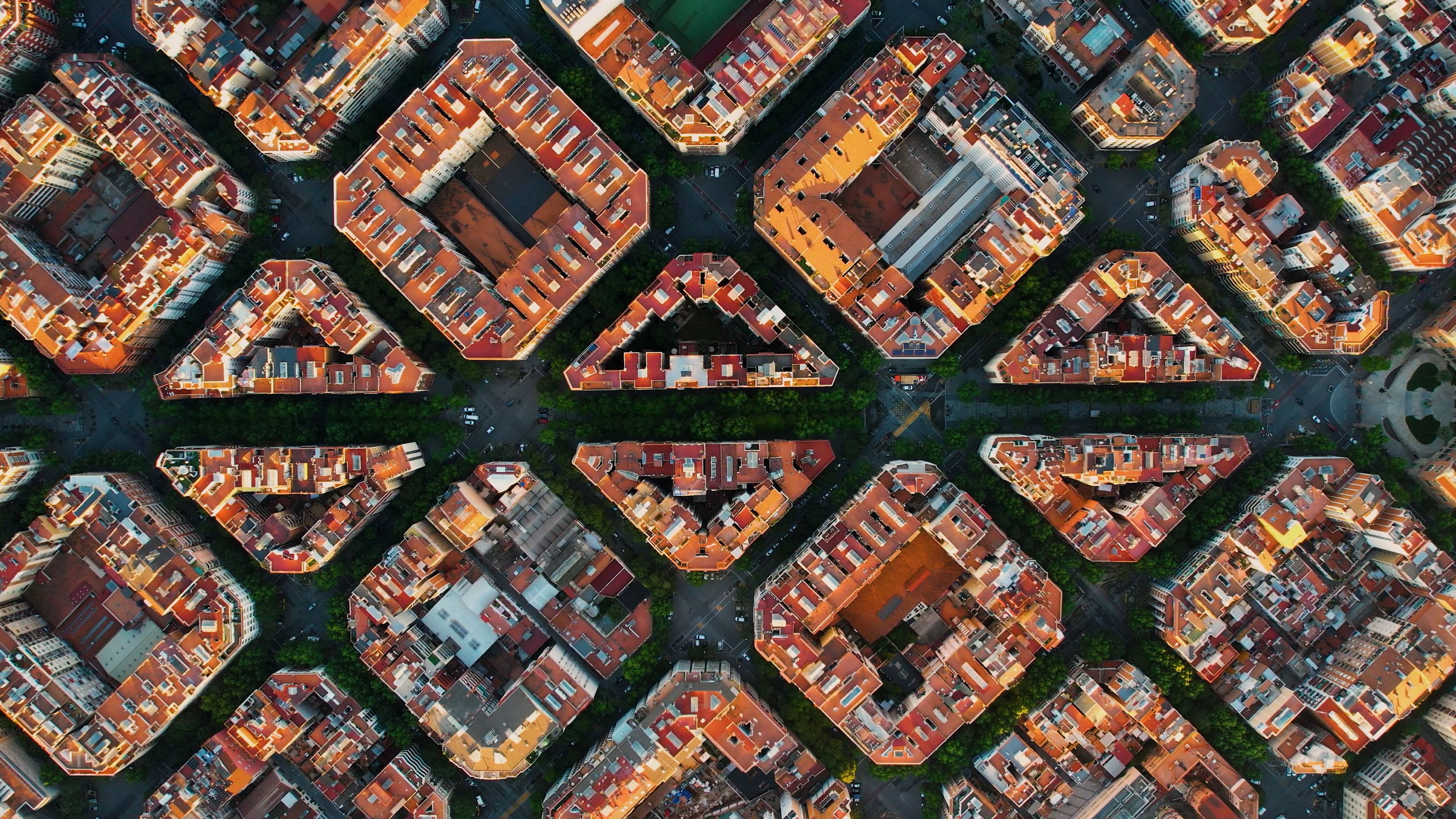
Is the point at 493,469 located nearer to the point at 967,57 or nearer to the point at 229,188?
the point at 229,188

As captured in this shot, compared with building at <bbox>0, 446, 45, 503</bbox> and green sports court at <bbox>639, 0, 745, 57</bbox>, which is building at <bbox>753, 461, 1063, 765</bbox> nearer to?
green sports court at <bbox>639, 0, 745, 57</bbox>

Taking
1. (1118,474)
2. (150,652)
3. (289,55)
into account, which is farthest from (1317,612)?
(150,652)

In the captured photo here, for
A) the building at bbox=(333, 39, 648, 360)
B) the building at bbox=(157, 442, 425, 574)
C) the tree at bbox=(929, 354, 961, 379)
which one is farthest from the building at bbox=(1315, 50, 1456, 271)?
the building at bbox=(157, 442, 425, 574)

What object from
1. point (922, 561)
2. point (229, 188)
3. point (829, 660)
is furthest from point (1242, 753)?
point (229, 188)

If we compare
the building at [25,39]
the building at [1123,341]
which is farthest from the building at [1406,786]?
the building at [25,39]

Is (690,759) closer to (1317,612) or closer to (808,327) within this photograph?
(808,327)

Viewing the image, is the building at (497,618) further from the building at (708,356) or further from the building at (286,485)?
the building at (708,356)
